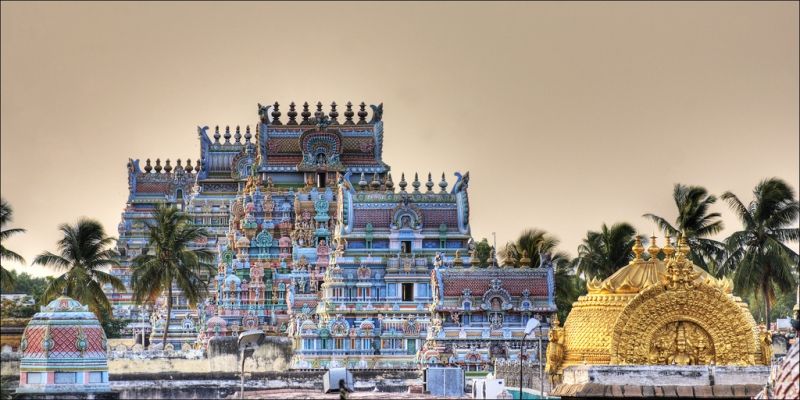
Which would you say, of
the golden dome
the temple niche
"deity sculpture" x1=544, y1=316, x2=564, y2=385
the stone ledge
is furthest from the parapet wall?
the stone ledge

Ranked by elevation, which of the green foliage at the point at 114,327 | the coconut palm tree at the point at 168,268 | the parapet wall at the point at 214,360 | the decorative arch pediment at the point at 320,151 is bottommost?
the parapet wall at the point at 214,360

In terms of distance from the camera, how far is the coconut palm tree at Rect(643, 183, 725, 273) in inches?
3893

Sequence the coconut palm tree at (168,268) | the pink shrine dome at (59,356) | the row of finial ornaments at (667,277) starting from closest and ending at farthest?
1. the row of finial ornaments at (667,277)
2. the pink shrine dome at (59,356)
3. the coconut palm tree at (168,268)

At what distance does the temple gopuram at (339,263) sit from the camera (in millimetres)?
104875

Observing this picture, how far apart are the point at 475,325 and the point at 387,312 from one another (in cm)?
917

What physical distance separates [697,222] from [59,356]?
42892mm

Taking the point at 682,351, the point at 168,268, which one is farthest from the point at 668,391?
the point at 168,268

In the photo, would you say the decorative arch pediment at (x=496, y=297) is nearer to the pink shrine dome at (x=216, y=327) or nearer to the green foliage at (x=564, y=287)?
the green foliage at (x=564, y=287)

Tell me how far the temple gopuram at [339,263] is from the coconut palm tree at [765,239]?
33.7 feet

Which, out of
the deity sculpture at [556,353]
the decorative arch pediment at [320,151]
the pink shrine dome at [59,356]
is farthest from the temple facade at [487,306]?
the deity sculpture at [556,353]

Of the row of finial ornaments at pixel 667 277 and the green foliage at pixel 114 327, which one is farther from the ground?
the green foliage at pixel 114 327

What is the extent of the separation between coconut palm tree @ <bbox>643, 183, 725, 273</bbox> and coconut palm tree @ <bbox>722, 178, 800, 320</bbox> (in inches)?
42.1

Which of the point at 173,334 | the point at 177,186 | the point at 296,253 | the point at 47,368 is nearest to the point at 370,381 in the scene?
the point at 47,368

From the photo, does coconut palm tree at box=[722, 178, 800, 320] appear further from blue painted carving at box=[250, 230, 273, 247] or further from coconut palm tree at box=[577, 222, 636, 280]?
blue painted carving at box=[250, 230, 273, 247]
